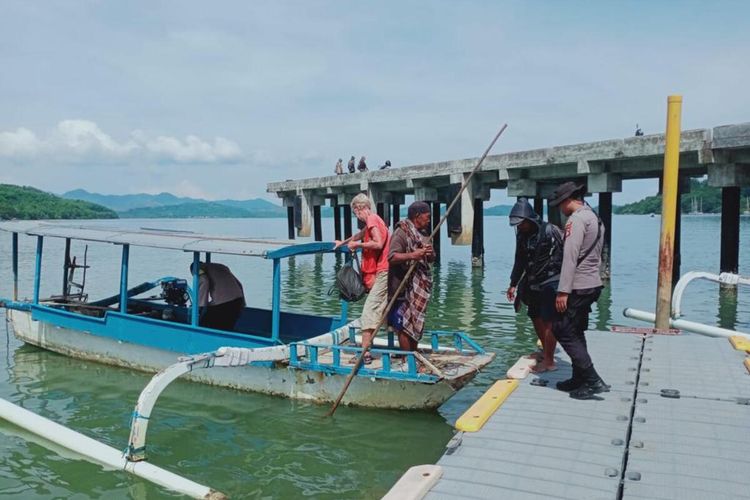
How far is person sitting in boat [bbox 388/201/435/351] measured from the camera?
21.4 ft

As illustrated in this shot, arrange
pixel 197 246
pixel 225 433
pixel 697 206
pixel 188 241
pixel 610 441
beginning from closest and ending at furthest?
pixel 610 441 < pixel 225 433 < pixel 197 246 < pixel 188 241 < pixel 697 206

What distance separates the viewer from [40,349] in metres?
10.9

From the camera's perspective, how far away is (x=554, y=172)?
17516 millimetres

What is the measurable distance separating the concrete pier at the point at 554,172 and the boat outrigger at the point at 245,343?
22.9ft

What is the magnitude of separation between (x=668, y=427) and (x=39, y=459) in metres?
5.64

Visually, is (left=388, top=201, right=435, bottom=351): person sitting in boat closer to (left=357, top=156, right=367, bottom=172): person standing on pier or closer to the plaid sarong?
the plaid sarong

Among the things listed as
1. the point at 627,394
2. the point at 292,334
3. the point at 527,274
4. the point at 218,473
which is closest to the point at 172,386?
the point at 292,334

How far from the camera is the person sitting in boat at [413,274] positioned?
6520 mm

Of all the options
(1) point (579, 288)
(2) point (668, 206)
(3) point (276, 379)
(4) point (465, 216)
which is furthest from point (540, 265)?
(4) point (465, 216)

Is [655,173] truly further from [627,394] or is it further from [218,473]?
[218,473]

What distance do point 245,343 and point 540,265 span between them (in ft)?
12.0

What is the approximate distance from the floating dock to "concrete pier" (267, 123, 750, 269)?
8.63 metres

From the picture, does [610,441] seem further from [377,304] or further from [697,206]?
[697,206]

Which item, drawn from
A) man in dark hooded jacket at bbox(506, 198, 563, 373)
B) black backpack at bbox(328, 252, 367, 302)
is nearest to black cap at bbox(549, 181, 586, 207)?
man in dark hooded jacket at bbox(506, 198, 563, 373)
